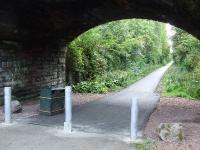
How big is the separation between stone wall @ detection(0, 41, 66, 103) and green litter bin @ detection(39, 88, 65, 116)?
253 cm

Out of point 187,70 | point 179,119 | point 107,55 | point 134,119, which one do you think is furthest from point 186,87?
point 134,119

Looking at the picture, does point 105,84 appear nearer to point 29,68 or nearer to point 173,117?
point 29,68

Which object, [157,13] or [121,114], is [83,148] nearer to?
[121,114]

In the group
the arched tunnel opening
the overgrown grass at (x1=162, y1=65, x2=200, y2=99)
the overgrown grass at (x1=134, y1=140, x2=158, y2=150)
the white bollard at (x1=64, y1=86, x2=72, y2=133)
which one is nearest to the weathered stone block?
the overgrown grass at (x1=134, y1=140, x2=158, y2=150)

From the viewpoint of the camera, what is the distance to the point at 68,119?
29.9 ft

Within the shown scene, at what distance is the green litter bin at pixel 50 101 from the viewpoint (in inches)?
442

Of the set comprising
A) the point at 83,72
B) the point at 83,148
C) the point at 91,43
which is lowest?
the point at 83,148

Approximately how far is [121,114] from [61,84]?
22.3 ft

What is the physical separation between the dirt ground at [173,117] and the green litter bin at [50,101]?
590 millimetres

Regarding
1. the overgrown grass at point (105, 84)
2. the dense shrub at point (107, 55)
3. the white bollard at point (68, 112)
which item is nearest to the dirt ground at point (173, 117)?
the white bollard at point (68, 112)

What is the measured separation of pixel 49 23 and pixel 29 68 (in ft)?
7.53

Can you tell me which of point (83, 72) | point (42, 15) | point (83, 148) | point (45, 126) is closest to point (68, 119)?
point (45, 126)

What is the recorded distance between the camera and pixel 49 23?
46.7ft

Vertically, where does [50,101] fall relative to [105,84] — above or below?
below
